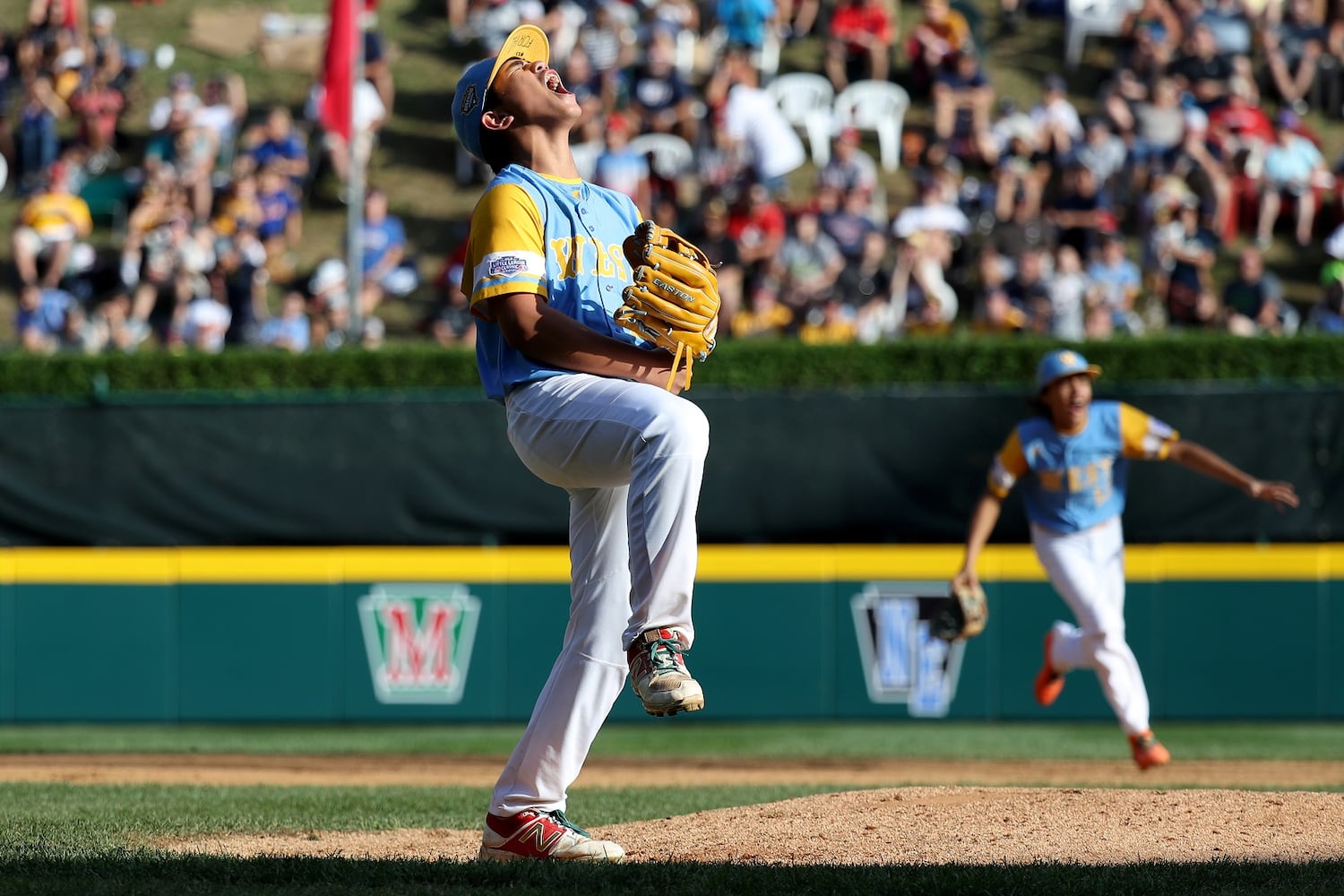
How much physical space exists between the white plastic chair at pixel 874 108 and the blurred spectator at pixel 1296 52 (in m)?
3.63

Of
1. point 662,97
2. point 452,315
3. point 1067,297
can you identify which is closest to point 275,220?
point 452,315

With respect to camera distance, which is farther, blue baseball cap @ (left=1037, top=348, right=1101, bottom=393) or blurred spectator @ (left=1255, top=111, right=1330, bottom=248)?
blurred spectator @ (left=1255, top=111, right=1330, bottom=248)

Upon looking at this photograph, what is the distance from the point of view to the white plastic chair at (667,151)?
15078 mm

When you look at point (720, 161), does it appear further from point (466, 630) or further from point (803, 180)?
point (466, 630)

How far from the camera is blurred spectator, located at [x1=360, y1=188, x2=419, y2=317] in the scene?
1505cm

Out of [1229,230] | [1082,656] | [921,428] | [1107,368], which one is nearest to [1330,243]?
[1229,230]

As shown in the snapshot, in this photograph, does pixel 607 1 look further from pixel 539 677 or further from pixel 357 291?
pixel 539 677

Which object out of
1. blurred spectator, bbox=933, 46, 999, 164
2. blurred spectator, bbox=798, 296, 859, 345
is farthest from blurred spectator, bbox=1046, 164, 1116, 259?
blurred spectator, bbox=798, 296, 859, 345

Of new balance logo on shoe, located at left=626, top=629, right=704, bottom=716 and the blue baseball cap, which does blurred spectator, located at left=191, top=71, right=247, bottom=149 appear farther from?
new balance logo on shoe, located at left=626, top=629, right=704, bottom=716

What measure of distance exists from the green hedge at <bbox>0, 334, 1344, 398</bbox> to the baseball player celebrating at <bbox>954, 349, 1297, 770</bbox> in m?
2.71

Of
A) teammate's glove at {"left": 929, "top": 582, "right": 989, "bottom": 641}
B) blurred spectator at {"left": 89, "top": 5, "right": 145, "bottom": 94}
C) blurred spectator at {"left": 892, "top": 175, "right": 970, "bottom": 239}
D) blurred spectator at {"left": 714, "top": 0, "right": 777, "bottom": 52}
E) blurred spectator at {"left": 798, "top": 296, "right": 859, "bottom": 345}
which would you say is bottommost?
teammate's glove at {"left": 929, "top": 582, "right": 989, "bottom": 641}

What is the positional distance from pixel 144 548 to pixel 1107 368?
669cm

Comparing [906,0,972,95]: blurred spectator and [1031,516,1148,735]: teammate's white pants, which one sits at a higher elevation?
[906,0,972,95]: blurred spectator

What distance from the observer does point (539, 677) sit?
1143 centimetres
